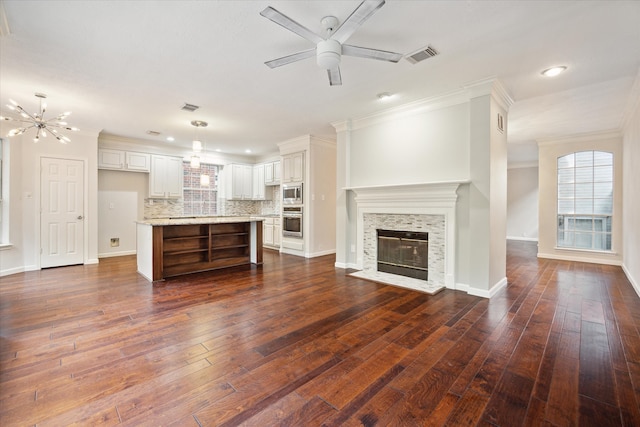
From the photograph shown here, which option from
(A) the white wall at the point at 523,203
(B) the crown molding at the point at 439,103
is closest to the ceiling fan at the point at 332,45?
(B) the crown molding at the point at 439,103

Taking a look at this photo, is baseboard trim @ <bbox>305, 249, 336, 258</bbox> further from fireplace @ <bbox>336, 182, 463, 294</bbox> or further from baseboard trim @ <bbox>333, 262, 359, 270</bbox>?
fireplace @ <bbox>336, 182, 463, 294</bbox>

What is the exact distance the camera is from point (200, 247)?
5.22m

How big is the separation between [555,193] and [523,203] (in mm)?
3596

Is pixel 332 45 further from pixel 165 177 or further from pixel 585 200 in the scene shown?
pixel 585 200

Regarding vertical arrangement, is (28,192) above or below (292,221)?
above

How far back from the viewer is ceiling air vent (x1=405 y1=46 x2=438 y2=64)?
2.87 meters

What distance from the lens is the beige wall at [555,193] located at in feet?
19.0

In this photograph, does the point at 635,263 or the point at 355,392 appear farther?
the point at 635,263

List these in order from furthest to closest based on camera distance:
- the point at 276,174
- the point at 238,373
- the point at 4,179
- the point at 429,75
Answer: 1. the point at 276,174
2. the point at 4,179
3. the point at 429,75
4. the point at 238,373

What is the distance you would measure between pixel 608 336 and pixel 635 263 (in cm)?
247

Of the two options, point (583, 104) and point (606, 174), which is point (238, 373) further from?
point (606, 174)

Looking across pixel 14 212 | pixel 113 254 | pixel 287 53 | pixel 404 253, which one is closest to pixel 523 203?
pixel 404 253

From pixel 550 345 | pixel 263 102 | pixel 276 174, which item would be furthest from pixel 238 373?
pixel 276 174

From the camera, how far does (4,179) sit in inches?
193
